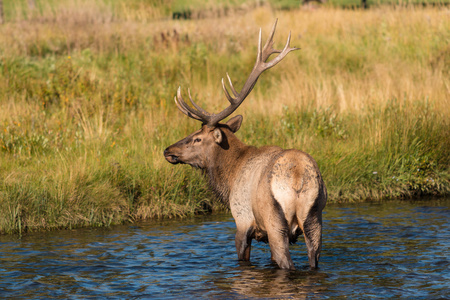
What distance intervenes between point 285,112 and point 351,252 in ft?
18.4

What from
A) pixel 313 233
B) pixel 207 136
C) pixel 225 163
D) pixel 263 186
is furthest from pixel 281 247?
A: pixel 207 136

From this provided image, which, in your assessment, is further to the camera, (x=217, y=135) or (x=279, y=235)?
(x=217, y=135)

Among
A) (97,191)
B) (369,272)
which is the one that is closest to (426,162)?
(369,272)

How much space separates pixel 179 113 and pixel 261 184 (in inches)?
260

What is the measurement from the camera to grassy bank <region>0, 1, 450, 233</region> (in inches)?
380

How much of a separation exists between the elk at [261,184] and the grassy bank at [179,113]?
2.14m

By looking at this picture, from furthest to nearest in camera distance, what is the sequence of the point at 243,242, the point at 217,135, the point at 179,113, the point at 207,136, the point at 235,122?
the point at 179,113 → the point at 235,122 → the point at 207,136 → the point at 217,135 → the point at 243,242

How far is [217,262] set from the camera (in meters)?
7.39

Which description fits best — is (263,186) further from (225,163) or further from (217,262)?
(217,262)

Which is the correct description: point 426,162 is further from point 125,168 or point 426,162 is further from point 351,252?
point 125,168

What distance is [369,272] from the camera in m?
6.76

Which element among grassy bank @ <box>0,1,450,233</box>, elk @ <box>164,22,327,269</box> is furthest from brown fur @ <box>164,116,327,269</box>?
grassy bank @ <box>0,1,450,233</box>

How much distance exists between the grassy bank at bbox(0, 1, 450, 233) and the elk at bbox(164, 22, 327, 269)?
214 centimetres

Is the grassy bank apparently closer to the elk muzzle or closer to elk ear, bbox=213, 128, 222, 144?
the elk muzzle
